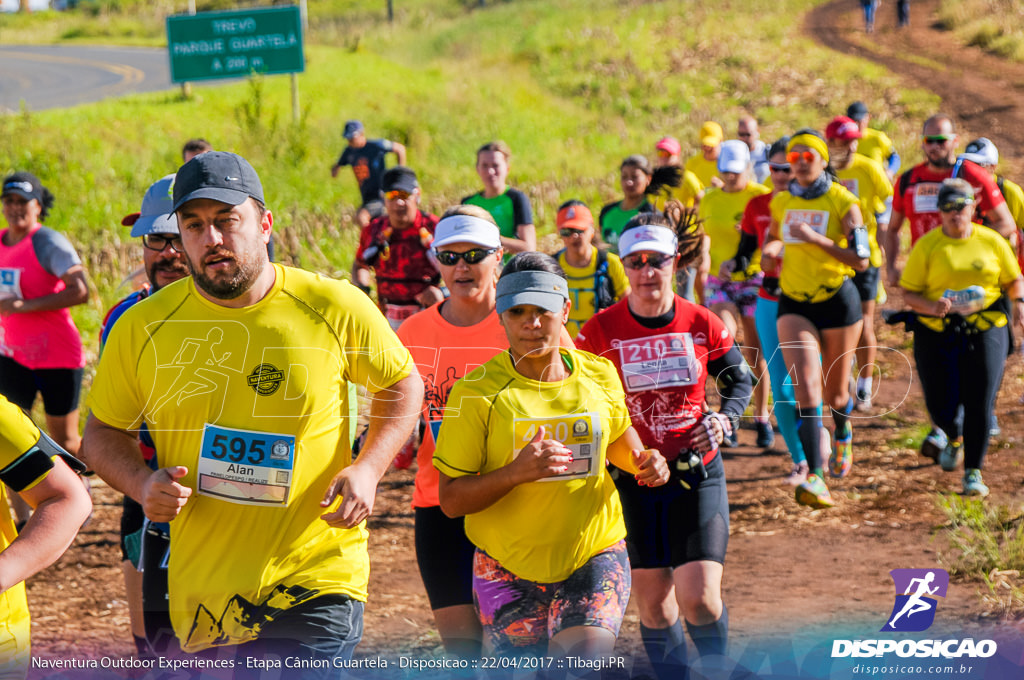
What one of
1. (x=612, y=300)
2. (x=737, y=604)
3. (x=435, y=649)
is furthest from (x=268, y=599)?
(x=612, y=300)

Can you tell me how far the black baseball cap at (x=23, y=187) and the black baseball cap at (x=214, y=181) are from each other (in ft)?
13.3

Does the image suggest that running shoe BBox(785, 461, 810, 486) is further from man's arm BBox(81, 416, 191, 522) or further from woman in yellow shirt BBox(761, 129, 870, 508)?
man's arm BBox(81, 416, 191, 522)

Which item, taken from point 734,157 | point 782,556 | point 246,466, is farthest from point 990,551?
point 246,466

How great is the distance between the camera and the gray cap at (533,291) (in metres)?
3.72

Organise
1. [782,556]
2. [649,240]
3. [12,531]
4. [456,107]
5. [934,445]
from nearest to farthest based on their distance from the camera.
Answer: [12,531]
[649,240]
[782,556]
[934,445]
[456,107]

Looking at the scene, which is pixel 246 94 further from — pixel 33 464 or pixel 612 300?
pixel 33 464

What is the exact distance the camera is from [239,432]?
3.11 meters

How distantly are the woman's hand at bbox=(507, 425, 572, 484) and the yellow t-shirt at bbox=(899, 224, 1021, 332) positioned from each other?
4.31 meters

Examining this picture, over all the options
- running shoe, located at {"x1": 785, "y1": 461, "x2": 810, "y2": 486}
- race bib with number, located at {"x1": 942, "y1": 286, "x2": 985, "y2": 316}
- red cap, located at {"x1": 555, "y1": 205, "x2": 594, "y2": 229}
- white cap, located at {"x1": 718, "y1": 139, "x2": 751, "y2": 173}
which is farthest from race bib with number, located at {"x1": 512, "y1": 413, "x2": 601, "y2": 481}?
white cap, located at {"x1": 718, "y1": 139, "x2": 751, "y2": 173}

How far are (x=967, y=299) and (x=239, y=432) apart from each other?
5366 mm

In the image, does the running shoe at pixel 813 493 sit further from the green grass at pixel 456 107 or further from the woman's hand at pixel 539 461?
the green grass at pixel 456 107

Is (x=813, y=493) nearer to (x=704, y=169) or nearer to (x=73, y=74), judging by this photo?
(x=704, y=169)

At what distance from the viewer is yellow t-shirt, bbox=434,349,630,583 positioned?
12.1ft

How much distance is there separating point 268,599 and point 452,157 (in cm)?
2036
